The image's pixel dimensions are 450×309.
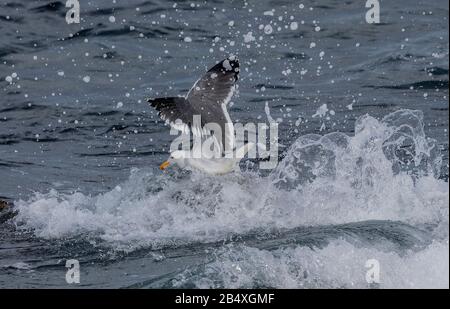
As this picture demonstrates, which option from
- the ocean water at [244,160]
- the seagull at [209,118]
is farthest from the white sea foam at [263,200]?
the seagull at [209,118]

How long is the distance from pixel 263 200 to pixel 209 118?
0.97 meters

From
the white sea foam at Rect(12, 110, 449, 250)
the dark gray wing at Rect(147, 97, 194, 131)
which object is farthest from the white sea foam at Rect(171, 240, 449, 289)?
the dark gray wing at Rect(147, 97, 194, 131)

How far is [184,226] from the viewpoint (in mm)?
8523

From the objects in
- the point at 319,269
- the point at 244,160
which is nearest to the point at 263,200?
the point at 244,160

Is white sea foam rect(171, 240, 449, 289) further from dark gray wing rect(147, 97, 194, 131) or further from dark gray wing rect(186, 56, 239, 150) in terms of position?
dark gray wing rect(186, 56, 239, 150)

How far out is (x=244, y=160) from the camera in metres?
10.8

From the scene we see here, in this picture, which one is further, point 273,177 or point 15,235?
point 273,177

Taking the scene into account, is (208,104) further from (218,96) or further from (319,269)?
(319,269)

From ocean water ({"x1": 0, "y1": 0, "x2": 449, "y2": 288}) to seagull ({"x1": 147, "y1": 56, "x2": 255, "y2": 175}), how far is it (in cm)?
18

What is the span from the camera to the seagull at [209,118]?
8938mm

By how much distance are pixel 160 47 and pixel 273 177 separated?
6478 millimetres

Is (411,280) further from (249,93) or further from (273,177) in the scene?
(249,93)
